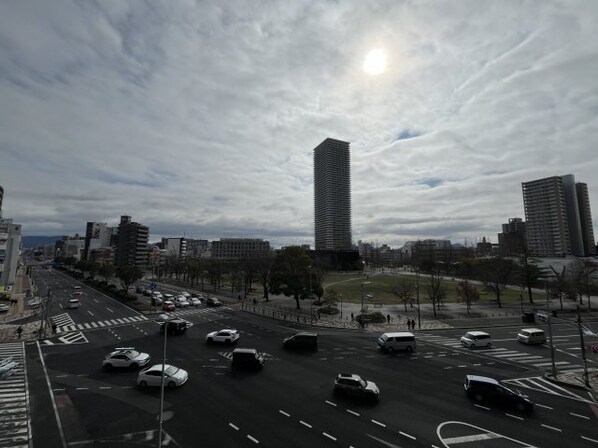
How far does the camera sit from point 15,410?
67.6ft

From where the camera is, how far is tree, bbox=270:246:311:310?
60969 millimetres

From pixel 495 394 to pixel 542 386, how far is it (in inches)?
314

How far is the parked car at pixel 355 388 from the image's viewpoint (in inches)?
857

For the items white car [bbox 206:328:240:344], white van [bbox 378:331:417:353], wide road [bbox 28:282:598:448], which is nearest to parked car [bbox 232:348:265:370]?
wide road [bbox 28:282:598:448]

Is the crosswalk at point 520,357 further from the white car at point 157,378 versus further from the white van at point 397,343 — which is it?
the white car at point 157,378

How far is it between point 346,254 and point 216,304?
11681cm

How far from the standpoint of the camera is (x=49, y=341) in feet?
125

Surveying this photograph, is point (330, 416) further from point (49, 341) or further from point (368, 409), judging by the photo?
point (49, 341)

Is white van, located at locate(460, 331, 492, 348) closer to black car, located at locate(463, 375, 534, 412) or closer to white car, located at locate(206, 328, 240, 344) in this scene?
black car, located at locate(463, 375, 534, 412)

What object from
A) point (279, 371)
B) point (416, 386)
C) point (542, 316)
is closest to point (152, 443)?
point (279, 371)

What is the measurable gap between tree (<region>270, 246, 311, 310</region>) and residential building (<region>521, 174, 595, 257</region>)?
6169 inches

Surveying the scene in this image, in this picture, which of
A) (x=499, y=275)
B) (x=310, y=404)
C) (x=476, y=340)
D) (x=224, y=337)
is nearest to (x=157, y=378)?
(x=310, y=404)

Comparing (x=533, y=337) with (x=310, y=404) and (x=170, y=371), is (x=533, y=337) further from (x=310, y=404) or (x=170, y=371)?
(x=170, y=371)

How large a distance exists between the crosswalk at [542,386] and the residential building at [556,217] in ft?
554
